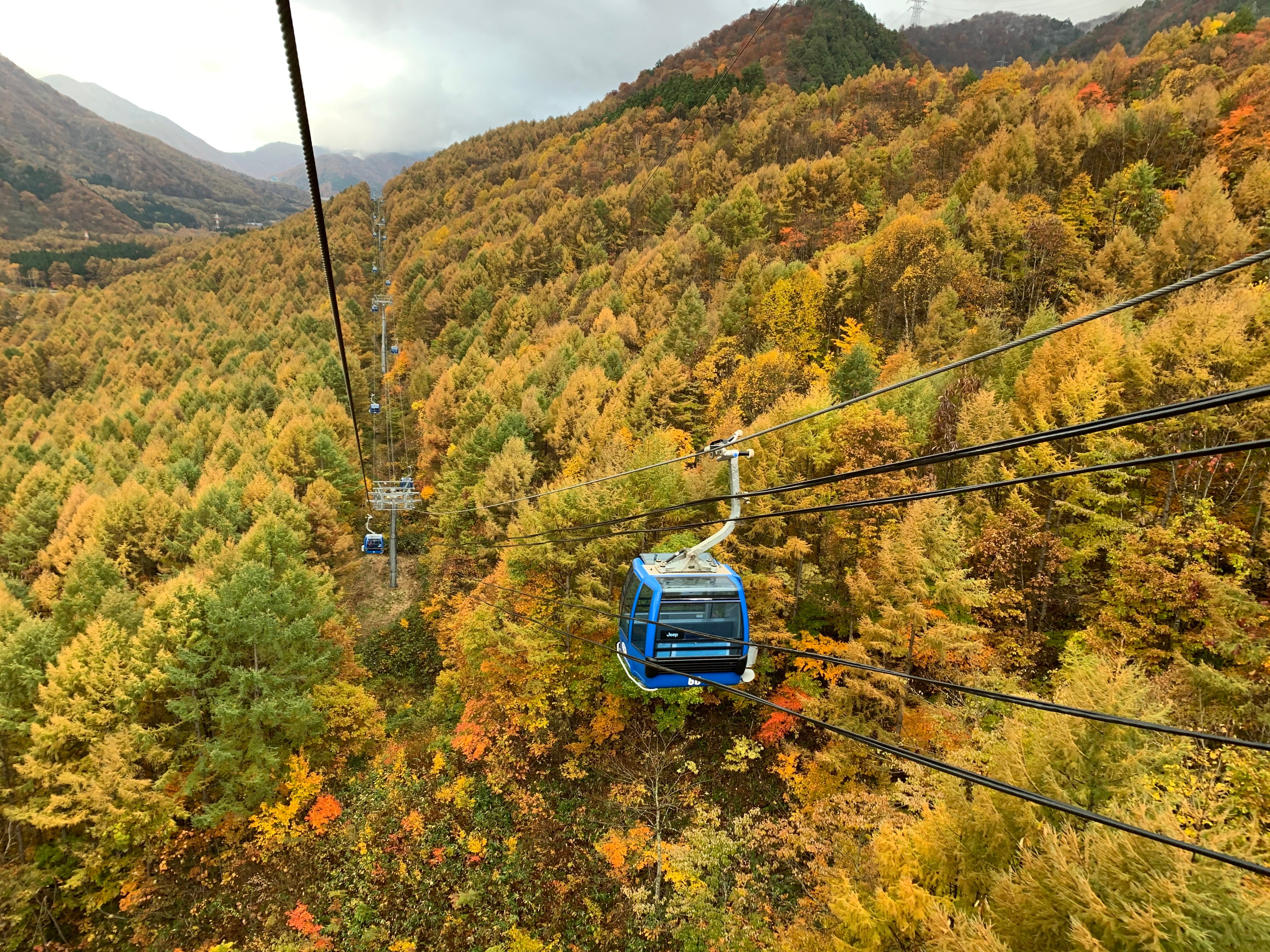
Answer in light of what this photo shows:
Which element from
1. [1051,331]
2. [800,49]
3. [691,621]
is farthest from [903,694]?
[800,49]

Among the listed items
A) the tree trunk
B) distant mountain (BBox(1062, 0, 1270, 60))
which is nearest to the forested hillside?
the tree trunk

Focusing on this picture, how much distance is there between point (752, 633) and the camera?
78.1 feet

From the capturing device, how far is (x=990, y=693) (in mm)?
3197

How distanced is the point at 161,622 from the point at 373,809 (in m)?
12.4

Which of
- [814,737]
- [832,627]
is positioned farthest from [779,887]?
[832,627]

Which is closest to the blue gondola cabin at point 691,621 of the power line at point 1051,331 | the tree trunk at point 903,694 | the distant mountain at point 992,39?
the power line at point 1051,331

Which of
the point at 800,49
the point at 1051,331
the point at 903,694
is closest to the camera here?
the point at 1051,331

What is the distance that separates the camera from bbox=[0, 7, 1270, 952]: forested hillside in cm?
1335

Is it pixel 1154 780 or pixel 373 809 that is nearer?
pixel 1154 780

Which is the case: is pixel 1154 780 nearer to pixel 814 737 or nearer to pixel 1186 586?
pixel 1186 586

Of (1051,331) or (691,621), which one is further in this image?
(691,621)

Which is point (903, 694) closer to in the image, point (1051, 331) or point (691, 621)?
point (691, 621)

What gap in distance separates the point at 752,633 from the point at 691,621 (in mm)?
12557

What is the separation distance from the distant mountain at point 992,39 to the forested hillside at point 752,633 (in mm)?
94306
